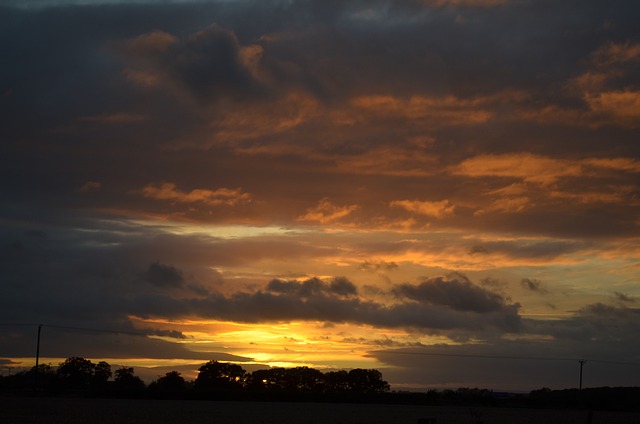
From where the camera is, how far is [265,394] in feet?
582

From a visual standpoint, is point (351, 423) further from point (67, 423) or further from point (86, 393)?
point (86, 393)

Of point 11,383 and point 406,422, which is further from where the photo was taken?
point 11,383

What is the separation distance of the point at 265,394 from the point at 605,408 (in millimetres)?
78796

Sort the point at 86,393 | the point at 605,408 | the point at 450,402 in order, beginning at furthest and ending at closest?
the point at 450,402, the point at 605,408, the point at 86,393

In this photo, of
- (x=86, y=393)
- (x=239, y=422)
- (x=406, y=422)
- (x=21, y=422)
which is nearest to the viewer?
(x=21, y=422)

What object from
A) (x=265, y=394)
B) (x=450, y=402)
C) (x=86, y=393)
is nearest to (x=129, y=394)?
(x=86, y=393)

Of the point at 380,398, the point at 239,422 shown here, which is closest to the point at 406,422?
the point at 239,422

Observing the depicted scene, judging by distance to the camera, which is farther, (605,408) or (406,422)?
(605,408)

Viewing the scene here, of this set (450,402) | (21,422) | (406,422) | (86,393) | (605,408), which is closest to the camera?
(21,422)

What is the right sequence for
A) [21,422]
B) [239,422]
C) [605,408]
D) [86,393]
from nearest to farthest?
[21,422], [239,422], [86,393], [605,408]

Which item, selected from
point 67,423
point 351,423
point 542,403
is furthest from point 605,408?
point 67,423

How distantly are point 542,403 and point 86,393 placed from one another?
345 ft

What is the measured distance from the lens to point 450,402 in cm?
18350

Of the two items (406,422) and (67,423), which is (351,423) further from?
(67,423)
